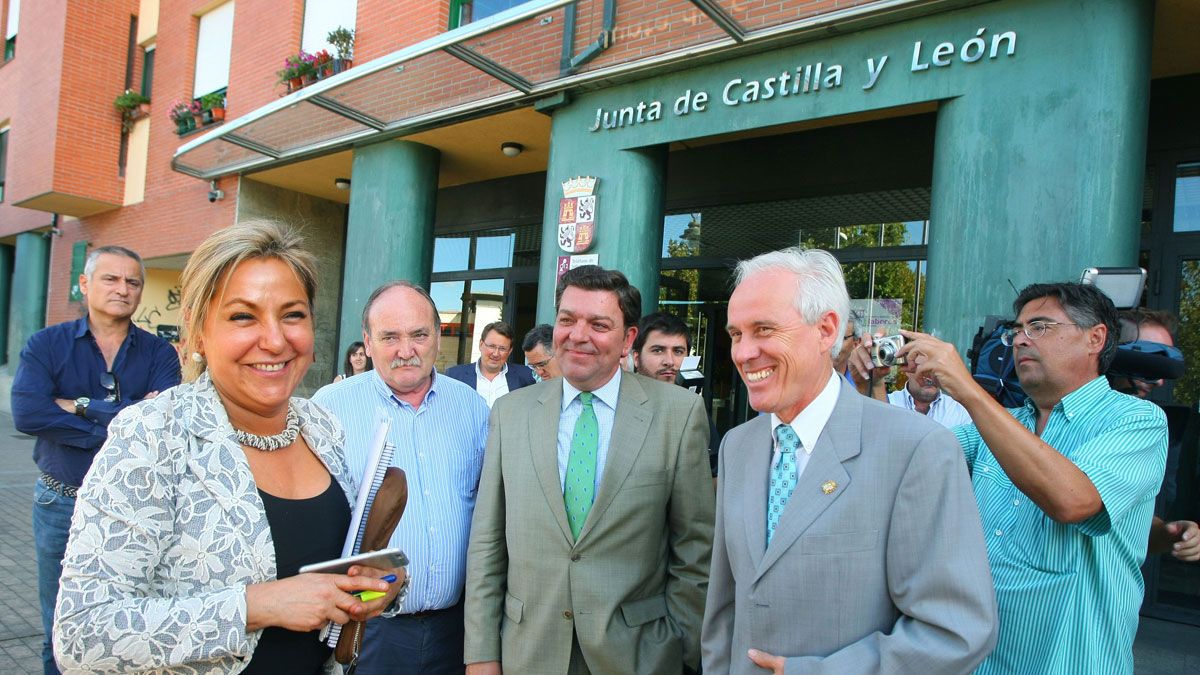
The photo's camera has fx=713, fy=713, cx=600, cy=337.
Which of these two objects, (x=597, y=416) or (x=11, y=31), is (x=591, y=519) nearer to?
(x=597, y=416)

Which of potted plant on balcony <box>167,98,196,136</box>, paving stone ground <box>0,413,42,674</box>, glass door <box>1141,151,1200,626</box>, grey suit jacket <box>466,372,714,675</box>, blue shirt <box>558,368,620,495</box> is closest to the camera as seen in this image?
grey suit jacket <box>466,372,714,675</box>

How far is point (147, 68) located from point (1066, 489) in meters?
16.5

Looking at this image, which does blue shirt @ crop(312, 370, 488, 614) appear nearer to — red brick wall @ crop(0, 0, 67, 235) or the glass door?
the glass door

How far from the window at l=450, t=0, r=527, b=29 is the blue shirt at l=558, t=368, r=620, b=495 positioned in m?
6.81

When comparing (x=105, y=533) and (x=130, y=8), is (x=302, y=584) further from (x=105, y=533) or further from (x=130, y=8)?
(x=130, y=8)

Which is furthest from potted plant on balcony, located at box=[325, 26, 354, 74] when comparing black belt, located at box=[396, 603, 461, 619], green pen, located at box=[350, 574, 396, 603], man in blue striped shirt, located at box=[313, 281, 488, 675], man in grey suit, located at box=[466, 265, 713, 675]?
green pen, located at box=[350, 574, 396, 603]

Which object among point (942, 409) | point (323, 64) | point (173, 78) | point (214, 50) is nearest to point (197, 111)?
point (214, 50)

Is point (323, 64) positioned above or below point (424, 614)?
above

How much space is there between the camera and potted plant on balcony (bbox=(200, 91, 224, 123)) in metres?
11.0

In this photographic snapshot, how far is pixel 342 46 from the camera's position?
921 cm

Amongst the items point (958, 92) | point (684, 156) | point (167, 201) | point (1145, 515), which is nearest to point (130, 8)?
point (167, 201)

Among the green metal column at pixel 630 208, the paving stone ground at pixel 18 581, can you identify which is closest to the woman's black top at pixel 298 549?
the paving stone ground at pixel 18 581

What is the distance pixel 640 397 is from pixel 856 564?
1.14 m

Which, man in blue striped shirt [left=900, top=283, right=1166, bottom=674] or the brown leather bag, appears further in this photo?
man in blue striped shirt [left=900, top=283, right=1166, bottom=674]
